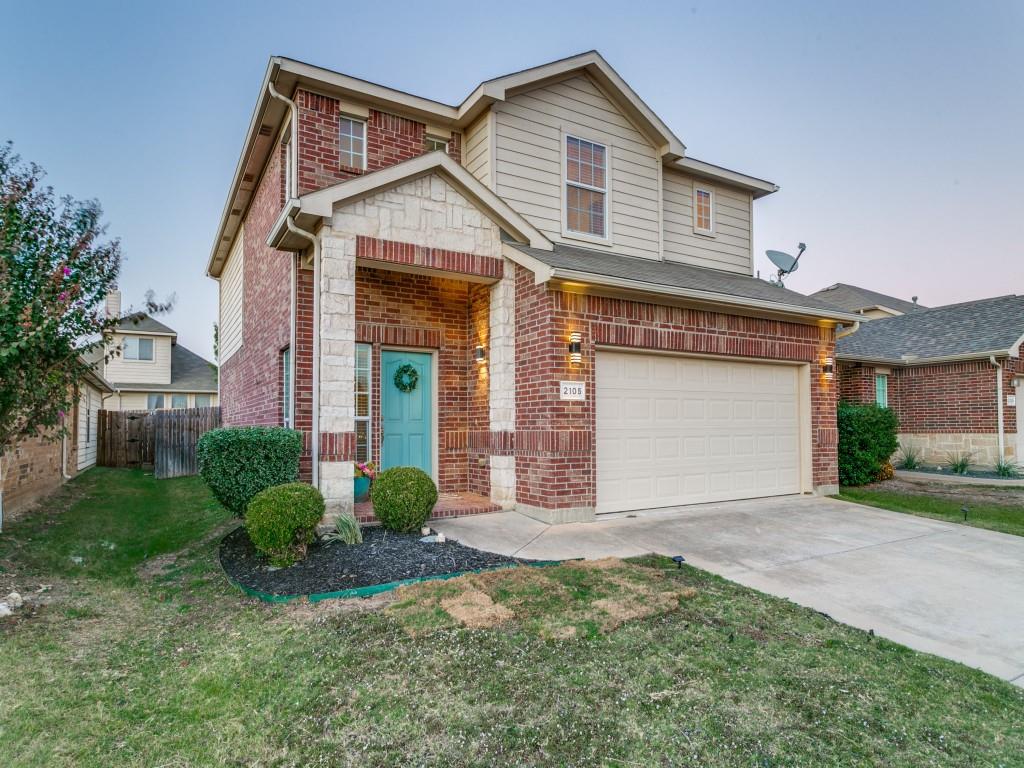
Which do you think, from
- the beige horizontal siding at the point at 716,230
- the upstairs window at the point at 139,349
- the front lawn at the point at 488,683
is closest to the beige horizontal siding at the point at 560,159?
the beige horizontal siding at the point at 716,230

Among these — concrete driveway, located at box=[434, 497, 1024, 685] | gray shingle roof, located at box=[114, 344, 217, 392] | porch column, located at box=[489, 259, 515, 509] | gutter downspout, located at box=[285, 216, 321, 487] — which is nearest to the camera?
concrete driveway, located at box=[434, 497, 1024, 685]

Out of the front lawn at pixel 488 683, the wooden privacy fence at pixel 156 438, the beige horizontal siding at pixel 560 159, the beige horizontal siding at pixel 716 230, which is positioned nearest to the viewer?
the front lawn at pixel 488 683

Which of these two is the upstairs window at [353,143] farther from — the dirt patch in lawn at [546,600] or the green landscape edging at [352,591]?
the dirt patch in lawn at [546,600]

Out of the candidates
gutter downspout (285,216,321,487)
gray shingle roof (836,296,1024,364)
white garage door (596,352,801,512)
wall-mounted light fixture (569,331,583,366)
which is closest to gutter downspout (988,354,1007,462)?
gray shingle roof (836,296,1024,364)

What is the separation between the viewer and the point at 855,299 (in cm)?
2602

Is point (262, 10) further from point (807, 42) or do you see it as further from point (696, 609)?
point (696, 609)

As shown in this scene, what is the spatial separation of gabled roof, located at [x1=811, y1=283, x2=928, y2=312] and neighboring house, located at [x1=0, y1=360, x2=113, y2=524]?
89.9ft

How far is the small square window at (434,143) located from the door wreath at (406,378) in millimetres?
3575

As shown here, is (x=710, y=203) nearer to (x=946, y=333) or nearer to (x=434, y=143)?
(x=434, y=143)

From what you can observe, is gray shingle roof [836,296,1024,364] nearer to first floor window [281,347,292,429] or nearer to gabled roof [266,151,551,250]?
gabled roof [266,151,551,250]

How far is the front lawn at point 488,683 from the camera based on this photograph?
251 centimetres

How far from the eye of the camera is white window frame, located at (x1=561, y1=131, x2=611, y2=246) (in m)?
9.42

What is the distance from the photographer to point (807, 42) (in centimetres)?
1193

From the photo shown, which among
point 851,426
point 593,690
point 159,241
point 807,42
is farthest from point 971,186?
point 159,241
